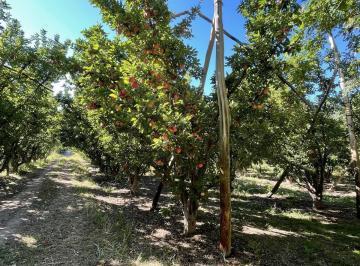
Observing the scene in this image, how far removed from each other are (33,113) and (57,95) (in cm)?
302

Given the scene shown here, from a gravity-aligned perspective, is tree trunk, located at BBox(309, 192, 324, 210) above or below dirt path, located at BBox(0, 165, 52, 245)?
above

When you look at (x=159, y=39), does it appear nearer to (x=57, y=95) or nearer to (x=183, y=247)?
(x=183, y=247)

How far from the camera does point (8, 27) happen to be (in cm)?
1365

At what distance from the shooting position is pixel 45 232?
8.88 metres

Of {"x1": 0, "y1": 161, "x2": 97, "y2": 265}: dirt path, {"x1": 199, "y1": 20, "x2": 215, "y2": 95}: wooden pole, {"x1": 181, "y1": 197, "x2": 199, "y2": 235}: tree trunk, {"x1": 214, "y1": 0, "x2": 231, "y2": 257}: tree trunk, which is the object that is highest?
{"x1": 199, "y1": 20, "x2": 215, "y2": 95}: wooden pole

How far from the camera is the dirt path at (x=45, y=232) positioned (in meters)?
6.99

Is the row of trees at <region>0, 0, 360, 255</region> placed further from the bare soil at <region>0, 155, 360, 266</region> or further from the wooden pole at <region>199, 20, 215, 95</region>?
the bare soil at <region>0, 155, 360, 266</region>

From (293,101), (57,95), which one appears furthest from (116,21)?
(57,95)

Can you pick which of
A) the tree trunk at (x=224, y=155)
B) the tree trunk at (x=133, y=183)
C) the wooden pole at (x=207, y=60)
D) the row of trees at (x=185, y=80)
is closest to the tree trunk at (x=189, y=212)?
the row of trees at (x=185, y=80)

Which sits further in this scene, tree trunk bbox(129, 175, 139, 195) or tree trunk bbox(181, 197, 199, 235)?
tree trunk bbox(129, 175, 139, 195)

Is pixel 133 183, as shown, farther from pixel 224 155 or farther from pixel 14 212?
pixel 224 155

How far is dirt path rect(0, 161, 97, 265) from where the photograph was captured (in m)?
6.99

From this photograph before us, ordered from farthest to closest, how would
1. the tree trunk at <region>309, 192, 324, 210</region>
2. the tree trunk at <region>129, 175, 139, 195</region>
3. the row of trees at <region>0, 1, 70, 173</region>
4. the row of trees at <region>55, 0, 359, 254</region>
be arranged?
the tree trunk at <region>129, 175, 139, 195</region> < the tree trunk at <region>309, 192, 324, 210</region> < the row of trees at <region>0, 1, 70, 173</region> < the row of trees at <region>55, 0, 359, 254</region>

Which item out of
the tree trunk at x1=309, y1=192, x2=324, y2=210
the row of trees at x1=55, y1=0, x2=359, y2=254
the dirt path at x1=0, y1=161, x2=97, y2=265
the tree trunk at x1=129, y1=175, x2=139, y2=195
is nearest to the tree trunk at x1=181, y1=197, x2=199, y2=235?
the row of trees at x1=55, y1=0, x2=359, y2=254
